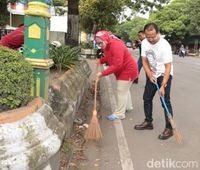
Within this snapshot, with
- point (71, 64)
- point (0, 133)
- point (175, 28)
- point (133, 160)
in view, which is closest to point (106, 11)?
point (71, 64)

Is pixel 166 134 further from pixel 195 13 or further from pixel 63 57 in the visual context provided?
pixel 195 13

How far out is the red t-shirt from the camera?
7605 millimetres

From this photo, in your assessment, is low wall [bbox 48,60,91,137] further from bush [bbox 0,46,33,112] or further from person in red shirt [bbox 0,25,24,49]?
bush [bbox 0,46,33,112]

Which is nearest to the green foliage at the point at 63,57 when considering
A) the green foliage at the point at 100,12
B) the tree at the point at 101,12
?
the tree at the point at 101,12

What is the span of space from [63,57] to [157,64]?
367 cm

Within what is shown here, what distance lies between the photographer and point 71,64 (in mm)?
10227

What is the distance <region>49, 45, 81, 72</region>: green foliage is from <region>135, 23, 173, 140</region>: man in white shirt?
3.04 meters

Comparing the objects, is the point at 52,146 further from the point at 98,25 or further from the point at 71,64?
the point at 98,25

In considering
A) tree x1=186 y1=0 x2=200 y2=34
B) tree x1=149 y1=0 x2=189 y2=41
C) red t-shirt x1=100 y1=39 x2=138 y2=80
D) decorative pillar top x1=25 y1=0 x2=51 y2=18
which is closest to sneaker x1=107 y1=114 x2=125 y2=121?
red t-shirt x1=100 y1=39 x2=138 y2=80

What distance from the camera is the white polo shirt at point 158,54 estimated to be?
6871 mm

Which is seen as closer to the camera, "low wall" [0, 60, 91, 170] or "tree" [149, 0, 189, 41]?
"low wall" [0, 60, 91, 170]

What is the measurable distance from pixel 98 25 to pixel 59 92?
31755mm

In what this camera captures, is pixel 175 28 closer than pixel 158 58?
No

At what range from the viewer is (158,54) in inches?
Result: 274
